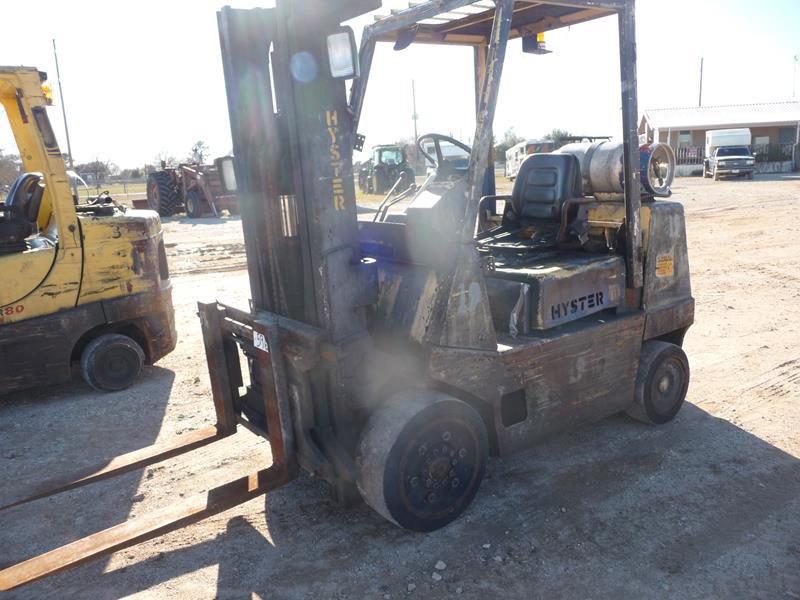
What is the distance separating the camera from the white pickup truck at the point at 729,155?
30.6 meters

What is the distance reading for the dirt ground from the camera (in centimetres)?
325

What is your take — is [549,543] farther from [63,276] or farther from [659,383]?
[63,276]

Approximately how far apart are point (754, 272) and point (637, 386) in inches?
263

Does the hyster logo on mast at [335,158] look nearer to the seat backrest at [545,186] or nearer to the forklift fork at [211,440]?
the forklift fork at [211,440]

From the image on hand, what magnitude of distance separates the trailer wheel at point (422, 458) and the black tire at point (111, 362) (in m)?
3.50

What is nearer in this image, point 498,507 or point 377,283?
point 377,283

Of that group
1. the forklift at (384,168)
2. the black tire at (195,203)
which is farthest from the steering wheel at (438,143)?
the forklift at (384,168)

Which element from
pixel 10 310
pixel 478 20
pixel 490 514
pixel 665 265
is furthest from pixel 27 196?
pixel 665 265

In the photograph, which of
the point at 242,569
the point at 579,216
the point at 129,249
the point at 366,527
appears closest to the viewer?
the point at 242,569

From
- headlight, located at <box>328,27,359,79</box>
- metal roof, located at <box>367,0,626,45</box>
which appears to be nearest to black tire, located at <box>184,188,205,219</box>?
metal roof, located at <box>367,0,626,45</box>

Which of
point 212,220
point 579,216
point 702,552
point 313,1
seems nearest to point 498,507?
point 702,552

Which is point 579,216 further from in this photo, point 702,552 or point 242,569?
point 242,569

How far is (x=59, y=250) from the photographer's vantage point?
5.62 m

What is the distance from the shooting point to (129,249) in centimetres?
604
